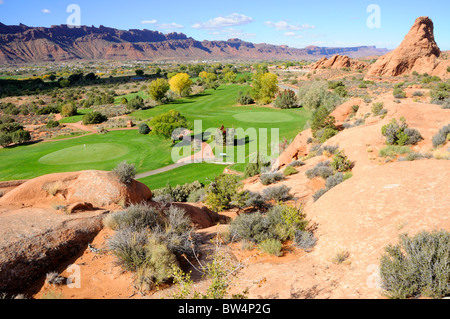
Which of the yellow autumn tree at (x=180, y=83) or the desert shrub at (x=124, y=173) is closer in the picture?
the desert shrub at (x=124, y=173)

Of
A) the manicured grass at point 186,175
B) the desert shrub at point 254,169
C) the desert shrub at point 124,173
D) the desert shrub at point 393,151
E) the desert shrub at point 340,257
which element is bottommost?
the manicured grass at point 186,175

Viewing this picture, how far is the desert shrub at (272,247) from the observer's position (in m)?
7.69

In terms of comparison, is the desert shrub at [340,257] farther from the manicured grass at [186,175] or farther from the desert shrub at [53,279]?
the manicured grass at [186,175]

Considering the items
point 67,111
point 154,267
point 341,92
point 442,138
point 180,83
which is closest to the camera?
point 154,267

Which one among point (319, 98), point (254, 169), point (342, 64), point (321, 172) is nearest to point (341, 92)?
point (319, 98)

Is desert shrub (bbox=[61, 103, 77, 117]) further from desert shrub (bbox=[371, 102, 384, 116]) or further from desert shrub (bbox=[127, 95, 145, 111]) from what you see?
desert shrub (bbox=[371, 102, 384, 116])

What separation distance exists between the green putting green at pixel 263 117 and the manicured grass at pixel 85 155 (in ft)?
61.5

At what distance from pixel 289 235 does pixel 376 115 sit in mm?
21941

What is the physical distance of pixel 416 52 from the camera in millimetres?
56094

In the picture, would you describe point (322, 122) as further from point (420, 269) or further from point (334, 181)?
point (420, 269)

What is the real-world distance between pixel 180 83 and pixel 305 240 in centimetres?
7548

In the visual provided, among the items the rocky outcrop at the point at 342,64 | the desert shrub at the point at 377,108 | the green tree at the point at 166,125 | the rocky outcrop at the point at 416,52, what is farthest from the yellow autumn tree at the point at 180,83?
the desert shrub at the point at 377,108

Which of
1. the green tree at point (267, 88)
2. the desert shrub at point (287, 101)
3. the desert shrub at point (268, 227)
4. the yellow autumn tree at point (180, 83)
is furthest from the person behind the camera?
the yellow autumn tree at point (180, 83)

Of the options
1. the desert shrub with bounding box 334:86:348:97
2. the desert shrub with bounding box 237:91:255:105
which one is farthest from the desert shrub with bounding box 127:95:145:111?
the desert shrub with bounding box 334:86:348:97
